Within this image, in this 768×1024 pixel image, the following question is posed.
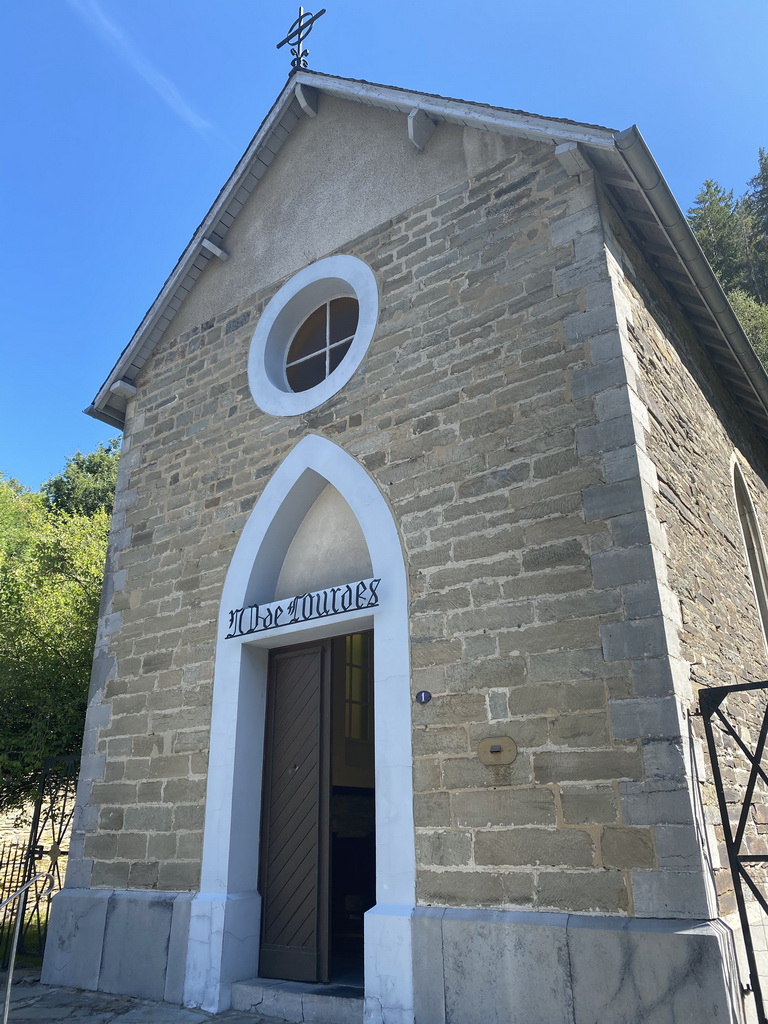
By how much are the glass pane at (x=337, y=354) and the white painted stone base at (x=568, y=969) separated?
4.46 metres

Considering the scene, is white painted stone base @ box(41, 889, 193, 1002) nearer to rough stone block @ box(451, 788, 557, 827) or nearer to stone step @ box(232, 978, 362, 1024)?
stone step @ box(232, 978, 362, 1024)

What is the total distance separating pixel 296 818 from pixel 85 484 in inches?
936

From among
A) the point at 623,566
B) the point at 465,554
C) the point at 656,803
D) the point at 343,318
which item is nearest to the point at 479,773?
the point at 656,803

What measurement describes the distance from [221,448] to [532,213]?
3.40m

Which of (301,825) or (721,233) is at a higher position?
(721,233)

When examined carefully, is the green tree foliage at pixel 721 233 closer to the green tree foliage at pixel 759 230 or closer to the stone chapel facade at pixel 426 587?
the green tree foliage at pixel 759 230

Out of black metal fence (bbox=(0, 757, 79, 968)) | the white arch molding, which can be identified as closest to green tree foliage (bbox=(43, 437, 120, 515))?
black metal fence (bbox=(0, 757, 79, 968))

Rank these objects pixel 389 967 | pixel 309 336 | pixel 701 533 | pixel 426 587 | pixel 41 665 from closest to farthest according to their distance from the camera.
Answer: pixel 389 967, pixel 426 587, pixel 701 533, pixel 309 336, pixel 41 665

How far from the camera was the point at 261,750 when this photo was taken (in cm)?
620

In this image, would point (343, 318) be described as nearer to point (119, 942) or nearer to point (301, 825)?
point (301, 825)

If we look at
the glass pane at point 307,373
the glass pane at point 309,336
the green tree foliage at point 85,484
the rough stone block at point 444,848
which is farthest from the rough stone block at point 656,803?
the green tree foliage at point 85,484

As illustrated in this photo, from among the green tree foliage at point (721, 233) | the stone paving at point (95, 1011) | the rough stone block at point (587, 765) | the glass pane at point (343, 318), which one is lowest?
the stone paving at point (95, 1011)

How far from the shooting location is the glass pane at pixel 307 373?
7191mm

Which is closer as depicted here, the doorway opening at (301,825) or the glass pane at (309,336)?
the doorway opening at (301,825)
